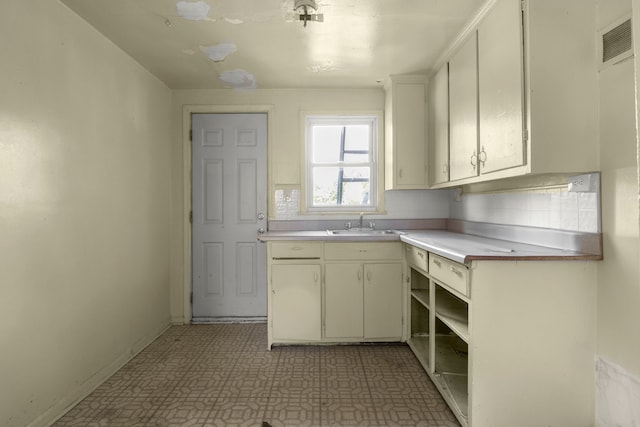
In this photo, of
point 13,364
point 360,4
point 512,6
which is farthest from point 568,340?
point 13,364

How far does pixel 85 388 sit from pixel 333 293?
1.90 metres

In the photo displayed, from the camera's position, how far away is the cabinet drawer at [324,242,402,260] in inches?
118

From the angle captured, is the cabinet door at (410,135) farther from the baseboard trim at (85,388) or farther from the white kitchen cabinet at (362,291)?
the baseboard trim at (85,388)

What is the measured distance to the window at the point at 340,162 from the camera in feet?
12.2

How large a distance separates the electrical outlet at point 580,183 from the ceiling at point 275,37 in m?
1.26

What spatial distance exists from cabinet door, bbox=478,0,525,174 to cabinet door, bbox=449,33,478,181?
8 centimetres

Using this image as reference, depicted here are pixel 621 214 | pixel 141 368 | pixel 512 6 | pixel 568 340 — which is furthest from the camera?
pixel 141 368

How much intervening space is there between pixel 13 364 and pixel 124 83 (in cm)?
214

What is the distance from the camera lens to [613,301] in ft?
Answer: 5.50

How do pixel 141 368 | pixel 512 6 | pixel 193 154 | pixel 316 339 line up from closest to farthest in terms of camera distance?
pixel 512 6
pixel 141 368
pixel 316 339
pixel 193 154

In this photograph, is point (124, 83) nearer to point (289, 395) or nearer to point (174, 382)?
point (174, 382)

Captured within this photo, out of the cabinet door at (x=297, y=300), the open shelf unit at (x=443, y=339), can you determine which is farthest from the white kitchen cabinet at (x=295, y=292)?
the open shelf unit at (x=443, y=339)

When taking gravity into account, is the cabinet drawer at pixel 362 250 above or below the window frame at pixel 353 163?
below

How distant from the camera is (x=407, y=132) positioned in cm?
333
